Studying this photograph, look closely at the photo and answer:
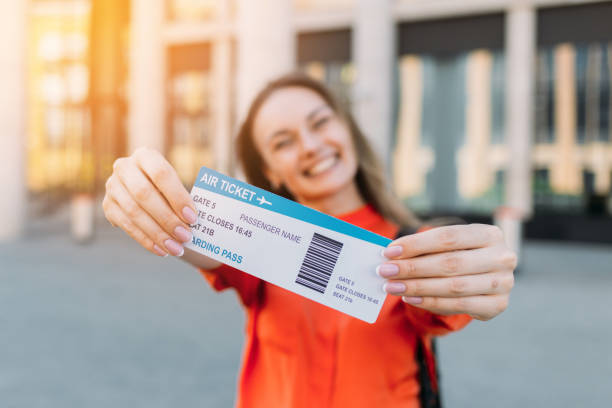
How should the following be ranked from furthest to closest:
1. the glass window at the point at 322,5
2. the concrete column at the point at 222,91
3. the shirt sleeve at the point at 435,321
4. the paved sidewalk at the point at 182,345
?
the concrete column at the point at 222,91 → the glass window at the point at 322,5 → the paved sidewalk at the point at 182,345 → the shirt sleeve at the point at 435,321

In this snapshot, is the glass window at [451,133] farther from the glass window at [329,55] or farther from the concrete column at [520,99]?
the glass window at [329,55]

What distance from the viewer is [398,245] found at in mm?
965

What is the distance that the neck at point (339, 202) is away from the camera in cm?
160

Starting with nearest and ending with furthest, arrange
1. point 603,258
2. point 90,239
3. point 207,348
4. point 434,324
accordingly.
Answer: point 434,324, point 207,348, point 603,258, point 90,239

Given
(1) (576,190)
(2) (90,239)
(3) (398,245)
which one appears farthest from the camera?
(1) (576,190)

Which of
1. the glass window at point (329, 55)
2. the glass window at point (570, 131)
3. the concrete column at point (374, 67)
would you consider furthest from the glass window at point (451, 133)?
the glass window at point (329, 55)

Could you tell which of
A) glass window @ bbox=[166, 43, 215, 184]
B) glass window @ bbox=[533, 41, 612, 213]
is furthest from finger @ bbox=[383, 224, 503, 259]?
glass window @ bbox=[166, 43, 215, 184]

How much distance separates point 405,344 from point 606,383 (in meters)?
3.52

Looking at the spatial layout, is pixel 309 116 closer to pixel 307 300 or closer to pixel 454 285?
pixel 307 300

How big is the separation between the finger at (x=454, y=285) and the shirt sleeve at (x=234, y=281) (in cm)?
54

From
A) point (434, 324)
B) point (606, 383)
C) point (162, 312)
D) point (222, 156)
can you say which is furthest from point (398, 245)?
point (222, 156)

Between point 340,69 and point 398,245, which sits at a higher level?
point 340,69

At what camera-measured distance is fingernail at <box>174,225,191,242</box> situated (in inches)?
40.6

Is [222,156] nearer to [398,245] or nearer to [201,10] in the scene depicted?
[201,10]
